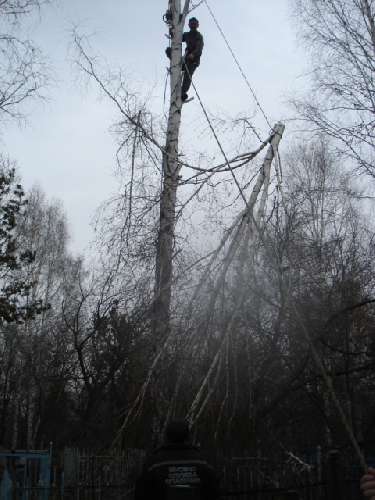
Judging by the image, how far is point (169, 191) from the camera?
18.4ft

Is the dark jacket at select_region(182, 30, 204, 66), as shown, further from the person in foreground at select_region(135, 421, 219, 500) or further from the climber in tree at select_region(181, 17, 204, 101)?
the person in foreground at select_region(135, 421, 219, 500)

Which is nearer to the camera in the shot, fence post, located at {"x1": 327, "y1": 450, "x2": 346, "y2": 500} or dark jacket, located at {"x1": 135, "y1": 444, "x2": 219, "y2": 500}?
dark jacket, located at {"x1": 135, "y1": 444, "x2": 219, "y2": 500}

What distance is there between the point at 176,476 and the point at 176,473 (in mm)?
16

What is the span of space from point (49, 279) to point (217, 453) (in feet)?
66.1

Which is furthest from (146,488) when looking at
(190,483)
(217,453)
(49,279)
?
(49,279)

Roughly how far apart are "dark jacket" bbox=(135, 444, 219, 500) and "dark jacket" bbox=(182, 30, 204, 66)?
14.3 feet

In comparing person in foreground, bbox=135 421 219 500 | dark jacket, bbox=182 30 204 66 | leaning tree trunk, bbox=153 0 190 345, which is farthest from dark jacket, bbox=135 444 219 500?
dark jacket, bbox=182 30 204 66

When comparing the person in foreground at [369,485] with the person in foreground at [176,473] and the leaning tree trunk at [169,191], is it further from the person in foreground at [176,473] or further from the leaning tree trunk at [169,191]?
the leaning tree trunk at [169,191]

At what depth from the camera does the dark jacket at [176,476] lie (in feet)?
10.7

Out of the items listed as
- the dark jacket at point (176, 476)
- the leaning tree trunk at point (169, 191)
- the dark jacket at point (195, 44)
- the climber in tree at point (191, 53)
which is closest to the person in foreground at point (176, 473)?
the dark jacket at point (176, 476)

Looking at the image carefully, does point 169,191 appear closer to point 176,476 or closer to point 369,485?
point 176,476

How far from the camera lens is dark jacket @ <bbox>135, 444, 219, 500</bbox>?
3.27 meters

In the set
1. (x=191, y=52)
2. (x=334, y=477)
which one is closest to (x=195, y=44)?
(x=191, y=52)

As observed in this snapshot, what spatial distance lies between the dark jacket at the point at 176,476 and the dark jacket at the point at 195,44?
172 inches
